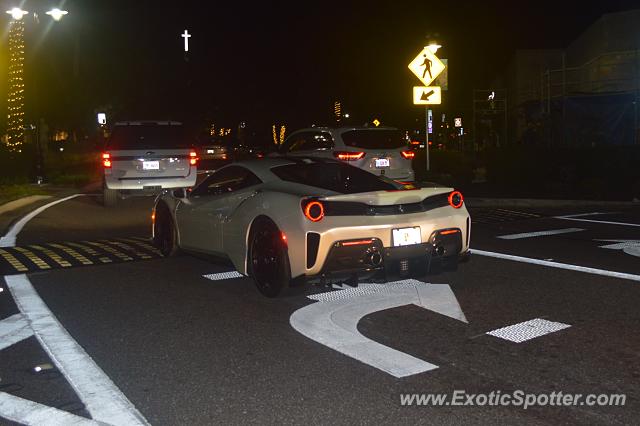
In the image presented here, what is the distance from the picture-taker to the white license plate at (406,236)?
6.71 m

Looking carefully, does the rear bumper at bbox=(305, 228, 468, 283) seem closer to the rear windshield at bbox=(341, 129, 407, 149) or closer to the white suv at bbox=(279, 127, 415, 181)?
the white suv at bbox=(279, 127, 415, 181)

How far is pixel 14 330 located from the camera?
6.10 metres

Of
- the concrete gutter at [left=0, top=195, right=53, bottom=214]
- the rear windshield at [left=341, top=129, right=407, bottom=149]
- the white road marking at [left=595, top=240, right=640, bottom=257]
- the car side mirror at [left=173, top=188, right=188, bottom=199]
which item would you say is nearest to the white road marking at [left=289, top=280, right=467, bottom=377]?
the car side mirror at [left=173, top=188, right=188, bottom=199]

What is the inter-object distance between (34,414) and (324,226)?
2.99m

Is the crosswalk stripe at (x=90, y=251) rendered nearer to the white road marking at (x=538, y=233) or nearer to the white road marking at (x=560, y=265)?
the white road marking at (x=560, y=265)

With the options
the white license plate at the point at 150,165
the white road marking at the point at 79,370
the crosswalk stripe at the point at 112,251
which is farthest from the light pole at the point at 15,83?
the white road marking at the point at 79,370

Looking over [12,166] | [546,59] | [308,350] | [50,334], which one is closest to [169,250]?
[50,334]

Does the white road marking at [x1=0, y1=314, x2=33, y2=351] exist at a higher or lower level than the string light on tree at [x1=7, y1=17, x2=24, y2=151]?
lower

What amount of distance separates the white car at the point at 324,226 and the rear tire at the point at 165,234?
3.65 ft

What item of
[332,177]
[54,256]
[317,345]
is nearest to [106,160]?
[54,256]

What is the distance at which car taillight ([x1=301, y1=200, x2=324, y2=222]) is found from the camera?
657cm

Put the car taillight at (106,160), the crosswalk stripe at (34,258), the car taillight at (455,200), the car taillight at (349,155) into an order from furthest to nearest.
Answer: the car taillight at (106,160), the car taillight at (349,155), the crosswalk stripe at (34,258), the car taillight at (455,200)

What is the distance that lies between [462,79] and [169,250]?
63.2 meters

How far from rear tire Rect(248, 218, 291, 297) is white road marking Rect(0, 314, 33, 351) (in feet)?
6.75
